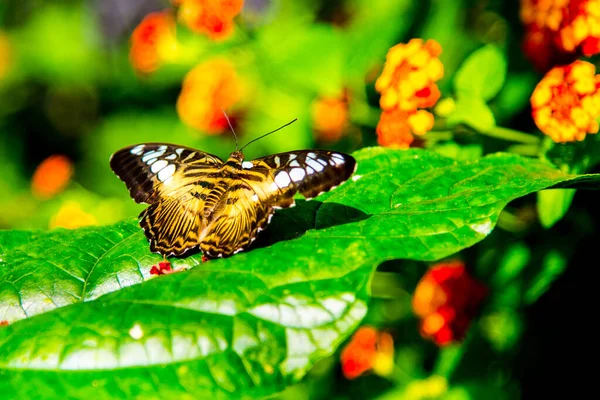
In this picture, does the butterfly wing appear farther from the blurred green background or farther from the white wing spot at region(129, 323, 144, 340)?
the blurred green background

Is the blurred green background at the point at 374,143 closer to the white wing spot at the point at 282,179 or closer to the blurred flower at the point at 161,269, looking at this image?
the white wing spot at the point at 282,179

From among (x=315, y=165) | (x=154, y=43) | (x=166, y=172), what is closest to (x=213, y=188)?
(x=166, y=172)

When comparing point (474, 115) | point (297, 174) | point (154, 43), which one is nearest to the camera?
point (297, 174)

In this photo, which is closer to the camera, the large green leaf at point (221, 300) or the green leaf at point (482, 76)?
the large green leaf at point (221, 300)

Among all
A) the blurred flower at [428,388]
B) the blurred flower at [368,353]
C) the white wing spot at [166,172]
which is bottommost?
the blurred flower at [428,388]

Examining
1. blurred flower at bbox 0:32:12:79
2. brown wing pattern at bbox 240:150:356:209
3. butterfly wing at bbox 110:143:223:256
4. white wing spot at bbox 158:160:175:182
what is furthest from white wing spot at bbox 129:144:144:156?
blurred flower at bbox 0:32:12:79

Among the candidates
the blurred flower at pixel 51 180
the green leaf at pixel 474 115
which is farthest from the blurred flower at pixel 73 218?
the green leaf at pixel 474 115

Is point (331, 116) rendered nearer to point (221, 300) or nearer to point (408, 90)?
point (408, 90)
